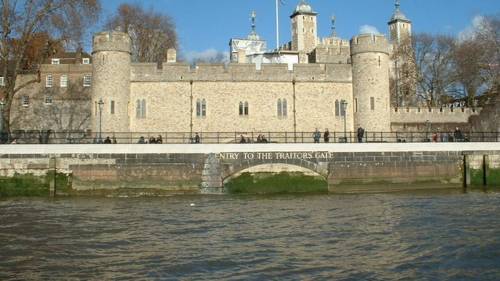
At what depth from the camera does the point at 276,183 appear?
1068 inches

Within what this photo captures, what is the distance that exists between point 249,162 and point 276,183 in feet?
5.32

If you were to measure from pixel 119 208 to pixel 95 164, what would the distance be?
5565mm

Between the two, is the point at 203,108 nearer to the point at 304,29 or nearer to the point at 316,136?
the point at 316,136

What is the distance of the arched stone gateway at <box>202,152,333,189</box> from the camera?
87.9 ft

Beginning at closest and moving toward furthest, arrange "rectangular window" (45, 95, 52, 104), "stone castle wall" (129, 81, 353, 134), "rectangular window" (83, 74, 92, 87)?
1. "stone castle wall" (129, 81, 353, 134)
2. "rectangular window" (45, 95, 52, 104)
3. "rectangular window" (83, 74, 92, 87)

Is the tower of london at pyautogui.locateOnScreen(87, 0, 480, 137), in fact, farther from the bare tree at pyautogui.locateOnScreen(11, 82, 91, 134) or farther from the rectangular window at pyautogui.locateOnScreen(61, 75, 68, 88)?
the rectangular window at pyautogui.locateOnScreen(61, 75, 68, 88)

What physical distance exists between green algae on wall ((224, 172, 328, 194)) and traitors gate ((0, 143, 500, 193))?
0.42 metres

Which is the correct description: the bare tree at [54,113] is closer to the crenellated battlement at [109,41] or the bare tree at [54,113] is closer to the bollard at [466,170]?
the crenellated battlement at [109,41]

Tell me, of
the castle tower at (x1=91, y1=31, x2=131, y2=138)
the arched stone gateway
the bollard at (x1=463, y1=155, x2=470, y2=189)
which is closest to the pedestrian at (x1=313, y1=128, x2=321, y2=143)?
the arched stone gateway

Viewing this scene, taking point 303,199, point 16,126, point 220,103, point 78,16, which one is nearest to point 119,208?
point 303,199

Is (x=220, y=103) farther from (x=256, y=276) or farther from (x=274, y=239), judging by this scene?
(x=256, y=276)

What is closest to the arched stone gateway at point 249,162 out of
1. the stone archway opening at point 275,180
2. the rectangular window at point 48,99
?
the stone archway opening at point 275,180

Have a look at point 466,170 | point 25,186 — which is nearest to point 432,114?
point 466,170

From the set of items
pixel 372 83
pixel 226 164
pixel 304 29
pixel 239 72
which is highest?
pixel 304 29
